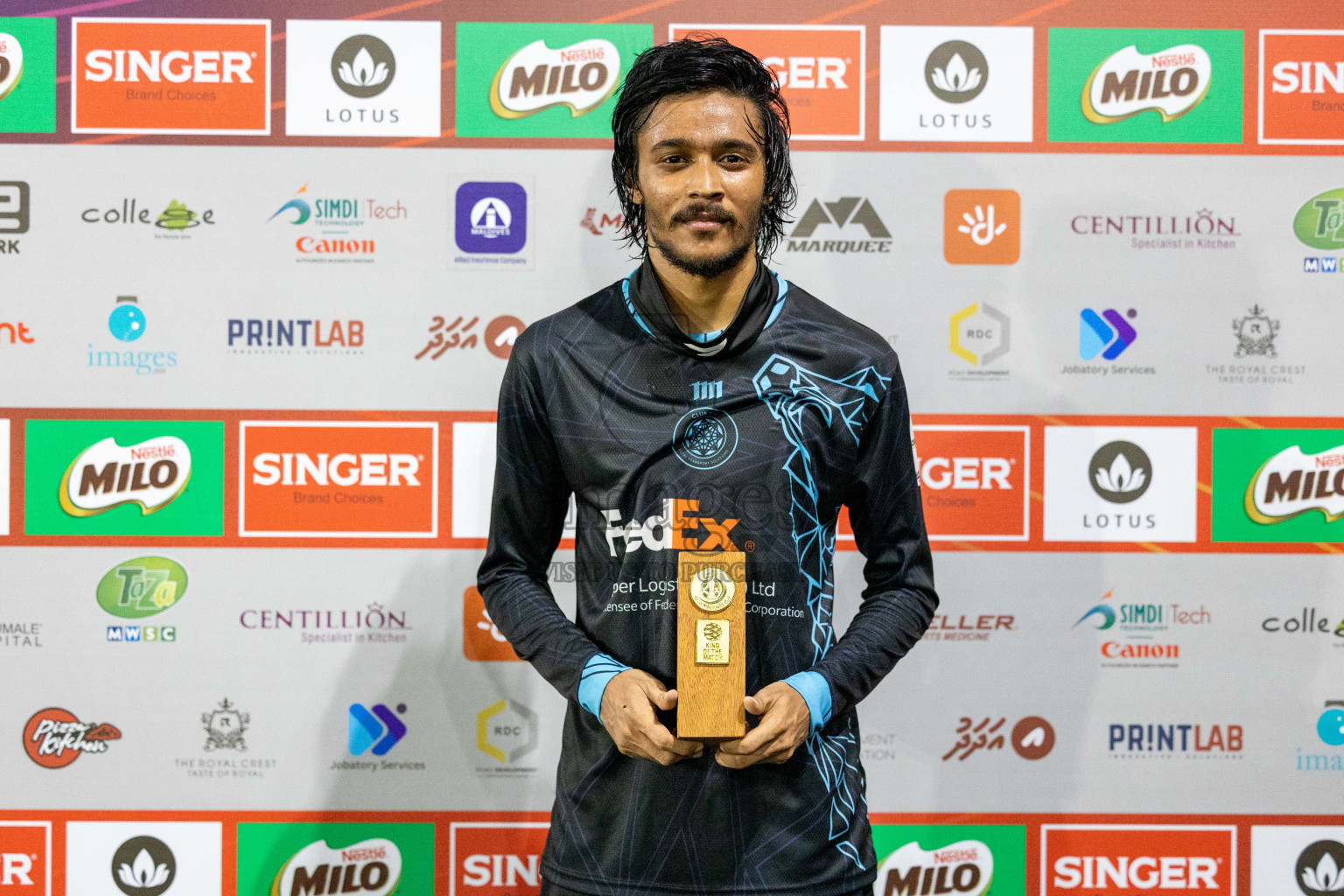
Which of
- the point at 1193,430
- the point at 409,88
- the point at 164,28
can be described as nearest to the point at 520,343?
the point at 409,88

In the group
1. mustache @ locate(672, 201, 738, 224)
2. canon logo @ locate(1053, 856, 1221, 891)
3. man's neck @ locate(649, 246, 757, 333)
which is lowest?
canon logo @ locate(1053, 856, 1221, 891)

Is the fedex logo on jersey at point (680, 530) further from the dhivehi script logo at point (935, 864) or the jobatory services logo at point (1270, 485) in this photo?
the jobatory services logo at point (1270, 485)

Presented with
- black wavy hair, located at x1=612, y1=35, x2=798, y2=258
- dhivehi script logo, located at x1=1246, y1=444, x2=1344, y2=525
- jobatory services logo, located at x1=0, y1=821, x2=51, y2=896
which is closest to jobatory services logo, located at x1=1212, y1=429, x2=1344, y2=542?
dhivehi script logo, located at x1=1246, y1=444, x2=1344, y2=525

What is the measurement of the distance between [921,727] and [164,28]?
2.18m

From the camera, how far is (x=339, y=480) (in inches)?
81.7

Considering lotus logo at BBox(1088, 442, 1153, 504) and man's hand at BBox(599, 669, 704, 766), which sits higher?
lotus logo at BBox(1088, 442, 1153, 504)

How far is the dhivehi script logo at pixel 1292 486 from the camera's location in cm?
210

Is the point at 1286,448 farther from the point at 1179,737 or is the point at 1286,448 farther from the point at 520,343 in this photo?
the point at 520,343

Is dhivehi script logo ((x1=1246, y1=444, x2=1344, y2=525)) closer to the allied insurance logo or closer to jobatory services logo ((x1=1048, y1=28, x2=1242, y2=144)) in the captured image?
jobatory services logo ((x1=1048, y1=28, x2=1242, y2=144))

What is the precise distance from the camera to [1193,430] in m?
2.10

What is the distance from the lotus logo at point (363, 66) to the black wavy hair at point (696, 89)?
969mm

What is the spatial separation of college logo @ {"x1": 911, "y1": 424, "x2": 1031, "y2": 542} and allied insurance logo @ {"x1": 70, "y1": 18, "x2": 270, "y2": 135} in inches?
62.0

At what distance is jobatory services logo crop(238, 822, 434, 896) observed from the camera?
2105mm

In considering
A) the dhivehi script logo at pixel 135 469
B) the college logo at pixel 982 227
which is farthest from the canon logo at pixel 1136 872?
the dhivehi script logo at pixel 135 469
